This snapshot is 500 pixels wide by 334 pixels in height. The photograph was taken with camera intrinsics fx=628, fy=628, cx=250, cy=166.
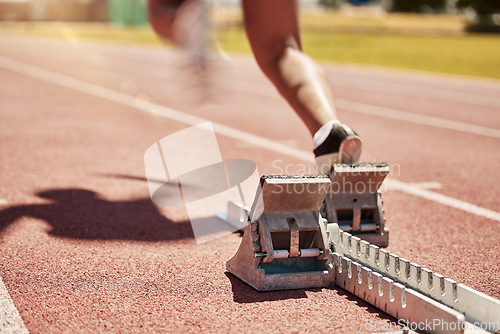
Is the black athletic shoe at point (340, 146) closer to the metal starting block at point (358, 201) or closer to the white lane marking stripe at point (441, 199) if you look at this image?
the metal starting block at point (358, 201)

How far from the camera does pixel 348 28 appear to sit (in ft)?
161

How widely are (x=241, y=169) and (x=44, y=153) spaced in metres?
1.89

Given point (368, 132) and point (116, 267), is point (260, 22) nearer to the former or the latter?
point (116, 267)

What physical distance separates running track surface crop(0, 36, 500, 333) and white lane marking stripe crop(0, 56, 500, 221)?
0.14 ft

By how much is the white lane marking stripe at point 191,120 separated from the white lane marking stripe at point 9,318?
2.93 m

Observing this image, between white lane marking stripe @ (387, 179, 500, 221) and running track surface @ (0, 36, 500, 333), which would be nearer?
running track surface @ (0, 36, 500, 333)

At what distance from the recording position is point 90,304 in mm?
2473

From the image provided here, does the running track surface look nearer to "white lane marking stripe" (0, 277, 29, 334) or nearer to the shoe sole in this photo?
"white lane marking stripe" (0, 277, 29, 334)

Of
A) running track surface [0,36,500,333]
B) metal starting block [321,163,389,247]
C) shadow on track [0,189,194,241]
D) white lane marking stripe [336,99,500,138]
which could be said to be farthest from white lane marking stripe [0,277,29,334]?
white lane marking stripe [336,99,500,138]

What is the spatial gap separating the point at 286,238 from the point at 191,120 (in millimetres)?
5393

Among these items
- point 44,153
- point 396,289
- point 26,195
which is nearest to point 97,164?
point 44,153

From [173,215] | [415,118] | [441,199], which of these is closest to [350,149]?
[173,215]

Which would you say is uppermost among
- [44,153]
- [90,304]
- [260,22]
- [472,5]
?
[260,22]

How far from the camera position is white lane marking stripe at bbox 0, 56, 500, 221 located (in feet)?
14.3
